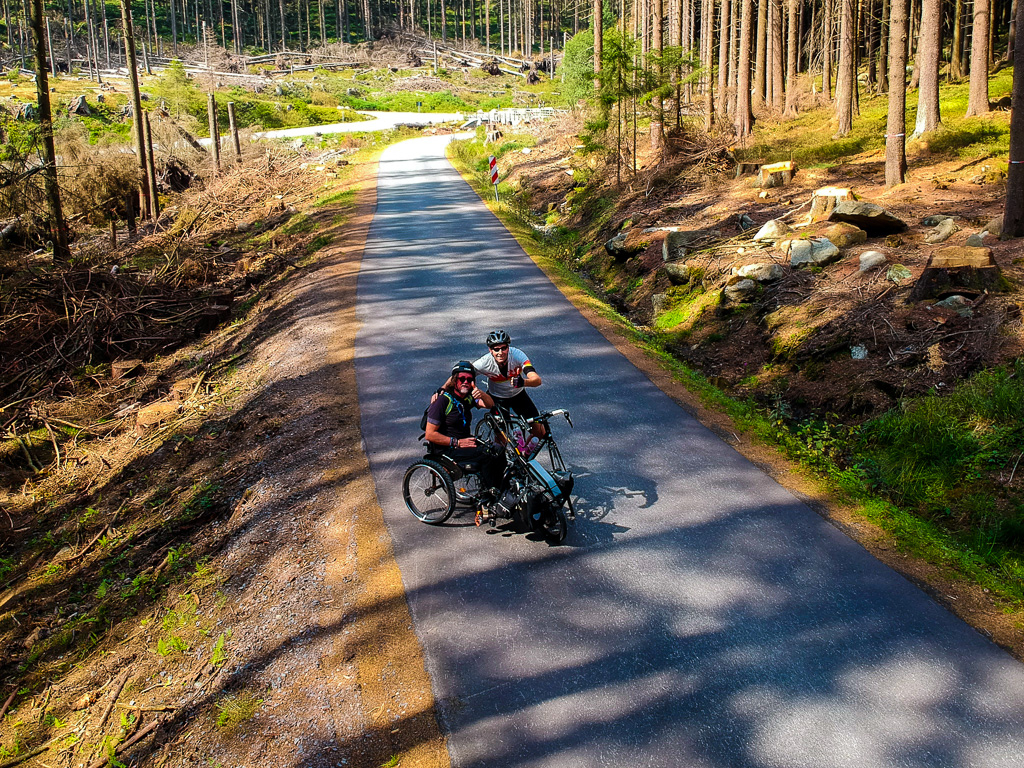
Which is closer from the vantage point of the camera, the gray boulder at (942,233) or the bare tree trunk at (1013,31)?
the bare tree trunk at (1013,31)

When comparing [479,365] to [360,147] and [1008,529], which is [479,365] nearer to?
[1008,529]

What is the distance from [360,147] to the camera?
45875mm

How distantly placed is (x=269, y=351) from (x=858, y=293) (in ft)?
33.5

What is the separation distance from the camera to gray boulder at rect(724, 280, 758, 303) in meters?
13.8

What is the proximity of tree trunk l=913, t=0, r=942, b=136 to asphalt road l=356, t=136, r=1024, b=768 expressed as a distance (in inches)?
599

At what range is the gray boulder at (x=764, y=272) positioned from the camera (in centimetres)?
1380

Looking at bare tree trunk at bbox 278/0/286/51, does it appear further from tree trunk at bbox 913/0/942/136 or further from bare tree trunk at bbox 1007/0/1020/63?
tree trunk at bbox 913/0/942/136

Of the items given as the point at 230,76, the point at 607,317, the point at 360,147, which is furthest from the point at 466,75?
the point at 607,317

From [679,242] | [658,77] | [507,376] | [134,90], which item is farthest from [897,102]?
[134,90]

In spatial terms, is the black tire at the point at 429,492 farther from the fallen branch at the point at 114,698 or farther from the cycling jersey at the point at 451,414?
the fallen branch at the point at 114,698

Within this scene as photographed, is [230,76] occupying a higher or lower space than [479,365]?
higher

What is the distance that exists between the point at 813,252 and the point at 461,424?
371 inches

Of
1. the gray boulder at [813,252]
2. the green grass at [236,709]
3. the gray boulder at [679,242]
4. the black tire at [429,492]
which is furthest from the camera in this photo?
the gray boulder at [679,242]

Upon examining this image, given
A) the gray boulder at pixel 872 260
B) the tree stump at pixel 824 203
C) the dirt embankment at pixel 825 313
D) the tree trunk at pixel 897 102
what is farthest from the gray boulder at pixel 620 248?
the gray boulder at pixel 872 260
